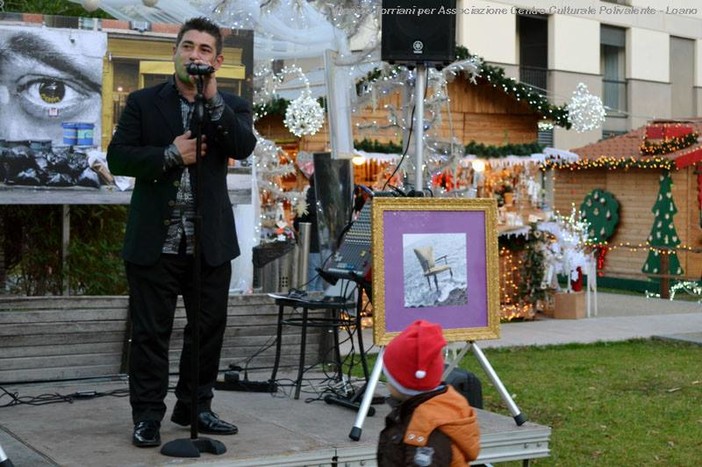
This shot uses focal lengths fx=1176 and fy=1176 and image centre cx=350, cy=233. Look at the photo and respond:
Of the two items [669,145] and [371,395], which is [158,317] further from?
[669,145]

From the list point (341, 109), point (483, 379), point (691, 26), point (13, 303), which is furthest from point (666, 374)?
point (691, 26)

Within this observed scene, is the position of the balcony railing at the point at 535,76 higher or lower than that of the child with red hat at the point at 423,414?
higher

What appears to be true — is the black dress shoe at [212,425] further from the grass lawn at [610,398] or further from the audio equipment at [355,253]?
the grass lawn at [610,398]

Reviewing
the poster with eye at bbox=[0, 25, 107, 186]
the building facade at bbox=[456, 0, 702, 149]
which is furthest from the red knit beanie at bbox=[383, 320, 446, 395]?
the building facade at bbox=[456, 0, 702, 149]

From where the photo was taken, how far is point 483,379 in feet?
30.0

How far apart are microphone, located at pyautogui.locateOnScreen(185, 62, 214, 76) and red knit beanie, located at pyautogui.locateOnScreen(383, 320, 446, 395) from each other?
1438 mm

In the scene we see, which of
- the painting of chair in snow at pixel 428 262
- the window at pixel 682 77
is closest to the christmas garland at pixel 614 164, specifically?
the painting of chair in snow at pixel 428 262

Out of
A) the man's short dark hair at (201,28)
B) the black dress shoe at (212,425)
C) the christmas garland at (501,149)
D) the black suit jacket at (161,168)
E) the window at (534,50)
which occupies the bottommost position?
the black dress shoe at (212,425)

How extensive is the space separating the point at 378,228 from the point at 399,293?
0.33 m

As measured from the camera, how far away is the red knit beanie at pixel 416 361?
384 centimetres

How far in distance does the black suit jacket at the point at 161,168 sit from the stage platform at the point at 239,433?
31.9 inches

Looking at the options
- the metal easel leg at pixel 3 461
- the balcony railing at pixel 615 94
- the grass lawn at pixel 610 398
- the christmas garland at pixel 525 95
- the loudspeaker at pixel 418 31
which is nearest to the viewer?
the metal easel leg at pixel 3 461

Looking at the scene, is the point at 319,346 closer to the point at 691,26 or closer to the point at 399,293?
the point at 399,293

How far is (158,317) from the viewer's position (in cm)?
499
